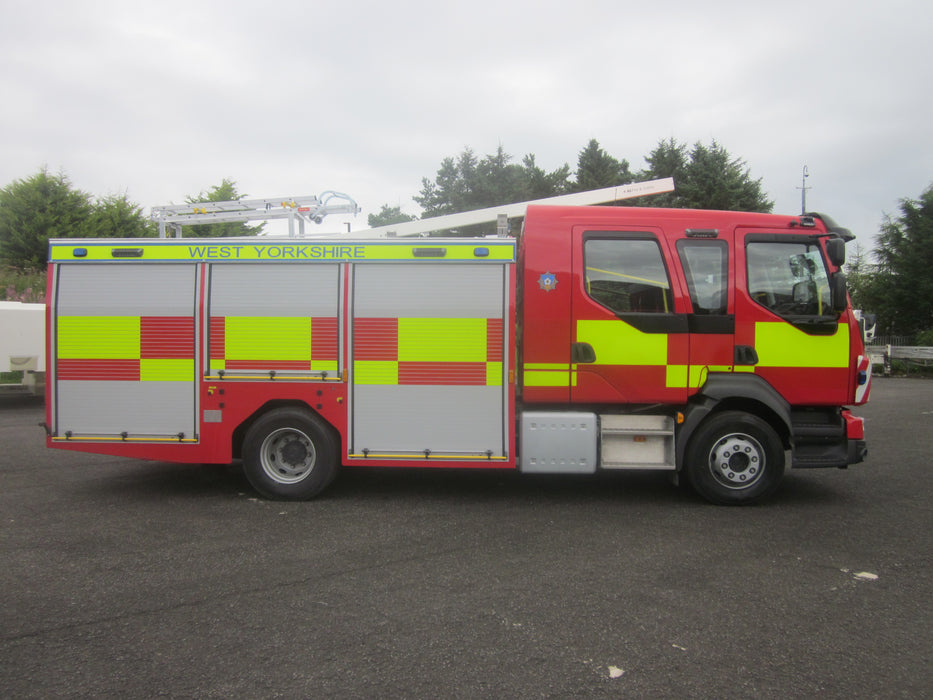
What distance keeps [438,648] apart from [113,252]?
490 centimetres

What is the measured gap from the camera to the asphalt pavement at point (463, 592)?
2.95 meters

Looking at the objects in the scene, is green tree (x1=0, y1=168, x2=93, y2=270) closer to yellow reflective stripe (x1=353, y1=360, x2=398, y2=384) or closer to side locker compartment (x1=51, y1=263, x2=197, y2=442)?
side locker compartment (x1=51, y1=263, x2=197, y2=442)

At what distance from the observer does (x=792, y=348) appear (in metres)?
5.79

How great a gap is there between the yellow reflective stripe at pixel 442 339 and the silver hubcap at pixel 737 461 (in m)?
2.30

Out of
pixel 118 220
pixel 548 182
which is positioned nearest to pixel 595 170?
pixel 548 182

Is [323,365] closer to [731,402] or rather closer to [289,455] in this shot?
[289,455]

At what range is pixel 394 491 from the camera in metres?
6.41

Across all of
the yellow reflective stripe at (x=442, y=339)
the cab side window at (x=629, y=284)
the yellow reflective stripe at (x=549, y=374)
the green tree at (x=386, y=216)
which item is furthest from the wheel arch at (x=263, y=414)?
the green tree at (x=386, y=216)

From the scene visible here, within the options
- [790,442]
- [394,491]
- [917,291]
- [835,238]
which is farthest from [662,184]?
[917,291]

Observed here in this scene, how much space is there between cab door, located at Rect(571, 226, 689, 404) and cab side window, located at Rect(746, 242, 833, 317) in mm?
740

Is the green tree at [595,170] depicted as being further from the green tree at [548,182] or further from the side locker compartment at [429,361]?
the side locker compartment at [429,361]

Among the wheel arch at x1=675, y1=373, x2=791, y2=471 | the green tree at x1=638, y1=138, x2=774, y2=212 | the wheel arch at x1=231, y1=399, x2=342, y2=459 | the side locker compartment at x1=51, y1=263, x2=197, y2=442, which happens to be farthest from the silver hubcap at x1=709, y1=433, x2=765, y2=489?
the green tree at x1=638, y1=138, x2=774, y2=212

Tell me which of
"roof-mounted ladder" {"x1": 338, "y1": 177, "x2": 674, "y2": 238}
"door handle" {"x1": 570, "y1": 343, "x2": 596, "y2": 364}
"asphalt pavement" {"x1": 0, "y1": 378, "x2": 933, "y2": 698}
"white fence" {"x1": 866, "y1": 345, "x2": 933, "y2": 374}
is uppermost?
"roof-mounted ladder" {"x1": 338, "y1": 177, "x2": 674, "y2": 238}

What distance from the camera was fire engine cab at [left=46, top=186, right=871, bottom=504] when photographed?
19.0ft
